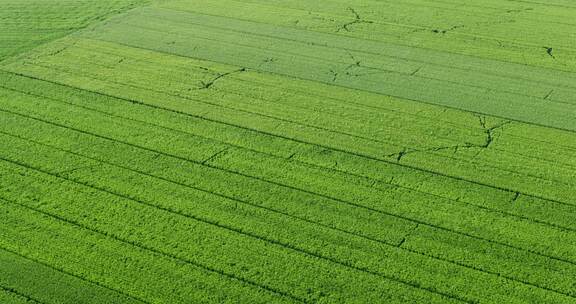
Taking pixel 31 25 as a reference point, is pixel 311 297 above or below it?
below

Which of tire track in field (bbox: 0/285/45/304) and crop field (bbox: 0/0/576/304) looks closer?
tire track in field (bbox: 0/285/45/304)

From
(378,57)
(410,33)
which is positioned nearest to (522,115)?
(378,57)

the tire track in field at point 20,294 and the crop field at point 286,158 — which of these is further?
the crop field at point 286,158

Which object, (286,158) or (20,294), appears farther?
(286,158)

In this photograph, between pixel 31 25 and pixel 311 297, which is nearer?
pixel 311 297

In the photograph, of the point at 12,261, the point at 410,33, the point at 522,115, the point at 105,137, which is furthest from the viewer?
the point at 410,33

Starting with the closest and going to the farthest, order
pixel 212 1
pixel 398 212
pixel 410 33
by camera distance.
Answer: pixel 398 212 < pixel 410 33 < pixel 212 1

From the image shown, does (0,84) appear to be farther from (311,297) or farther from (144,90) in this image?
(311,297)
